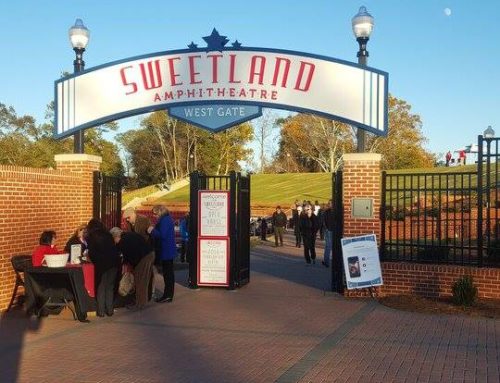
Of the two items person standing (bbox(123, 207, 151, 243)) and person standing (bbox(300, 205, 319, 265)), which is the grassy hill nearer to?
person standing (bbox(300, 205, 319, 265))

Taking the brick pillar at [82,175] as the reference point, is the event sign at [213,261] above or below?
below

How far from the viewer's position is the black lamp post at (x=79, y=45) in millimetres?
13516

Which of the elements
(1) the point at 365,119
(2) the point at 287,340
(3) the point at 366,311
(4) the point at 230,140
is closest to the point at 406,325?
(3) the point at 366,311

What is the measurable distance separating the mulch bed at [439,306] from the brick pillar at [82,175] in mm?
6107

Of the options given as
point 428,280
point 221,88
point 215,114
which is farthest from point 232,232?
point 428,280

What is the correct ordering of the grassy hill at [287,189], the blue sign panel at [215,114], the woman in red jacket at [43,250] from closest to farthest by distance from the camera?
the woman in red jacket at [43,250] → the blue sign panel at [215,114] → the grassy hill at [287,189]

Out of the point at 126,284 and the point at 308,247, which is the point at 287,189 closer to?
the point at 308,247

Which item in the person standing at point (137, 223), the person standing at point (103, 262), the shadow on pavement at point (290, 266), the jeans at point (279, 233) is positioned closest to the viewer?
the person standing at point (103, 262)

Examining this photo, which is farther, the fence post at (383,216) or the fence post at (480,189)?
the fence post at (383,216)

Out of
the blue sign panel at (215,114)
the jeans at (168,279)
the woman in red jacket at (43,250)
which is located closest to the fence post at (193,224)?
the blue sign panel at (215,114)

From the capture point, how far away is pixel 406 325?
9859 mm

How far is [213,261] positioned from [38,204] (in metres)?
3.61

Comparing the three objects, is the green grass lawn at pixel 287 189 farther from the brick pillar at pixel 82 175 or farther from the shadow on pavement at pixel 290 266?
the brick pillar at pixel 82 175

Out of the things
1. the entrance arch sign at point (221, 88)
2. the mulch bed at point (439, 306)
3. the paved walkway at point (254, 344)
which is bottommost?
the paved walkway at point (254, 344)
